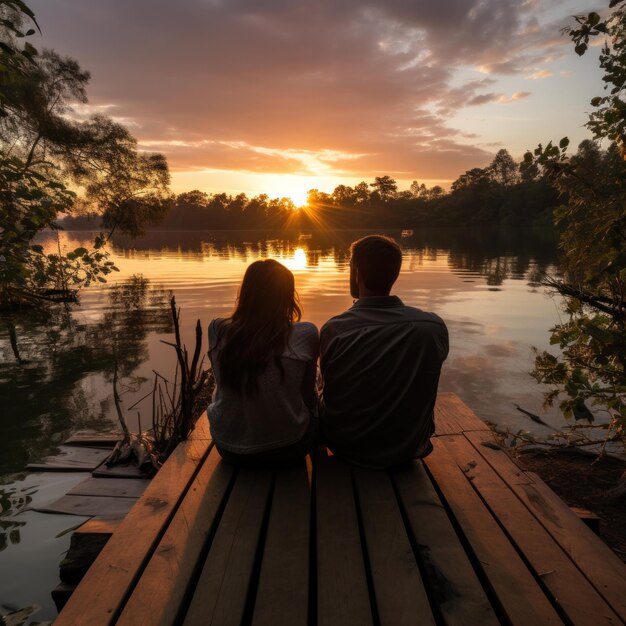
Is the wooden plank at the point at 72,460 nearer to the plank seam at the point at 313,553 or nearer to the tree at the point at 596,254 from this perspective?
the plank seam at the point at 313,553

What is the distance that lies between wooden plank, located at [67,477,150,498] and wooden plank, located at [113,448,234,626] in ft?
5.52

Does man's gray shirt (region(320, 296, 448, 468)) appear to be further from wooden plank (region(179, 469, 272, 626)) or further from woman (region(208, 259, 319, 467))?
wooden plank (region(179, 469, 272, 626))

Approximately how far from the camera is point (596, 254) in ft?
13.3

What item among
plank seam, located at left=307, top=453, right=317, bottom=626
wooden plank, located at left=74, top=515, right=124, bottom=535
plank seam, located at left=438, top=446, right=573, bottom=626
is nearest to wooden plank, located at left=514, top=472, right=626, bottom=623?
plank seam, located at left=438, top=446, right=573, bottom=626

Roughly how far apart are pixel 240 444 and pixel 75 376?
748 cm

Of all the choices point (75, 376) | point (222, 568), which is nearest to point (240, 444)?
point (222, 568)

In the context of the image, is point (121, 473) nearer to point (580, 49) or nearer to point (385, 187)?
point (580, 49)

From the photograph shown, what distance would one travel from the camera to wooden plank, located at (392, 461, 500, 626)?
178 cm

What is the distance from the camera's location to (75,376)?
29.8 feet

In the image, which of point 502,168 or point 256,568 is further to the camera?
point 502,168

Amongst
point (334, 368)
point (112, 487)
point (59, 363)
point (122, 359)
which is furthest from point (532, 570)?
point (59, 363)

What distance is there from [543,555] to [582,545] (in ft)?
0.80

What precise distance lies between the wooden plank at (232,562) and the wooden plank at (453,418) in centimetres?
177

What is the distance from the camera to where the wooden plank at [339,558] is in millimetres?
1762
